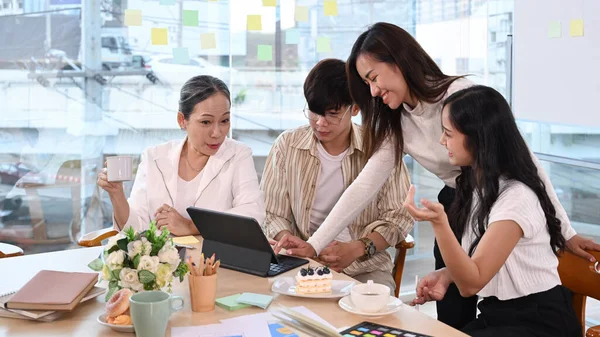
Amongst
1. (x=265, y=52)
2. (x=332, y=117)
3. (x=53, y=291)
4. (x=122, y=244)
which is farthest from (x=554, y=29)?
(x=53, y=291)

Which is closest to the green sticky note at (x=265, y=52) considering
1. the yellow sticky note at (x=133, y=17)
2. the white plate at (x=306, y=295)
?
the yellow sticky note at (x=133, y=17)

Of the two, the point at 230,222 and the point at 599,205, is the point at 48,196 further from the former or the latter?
the point at 599,205

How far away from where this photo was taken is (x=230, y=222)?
2109 mm

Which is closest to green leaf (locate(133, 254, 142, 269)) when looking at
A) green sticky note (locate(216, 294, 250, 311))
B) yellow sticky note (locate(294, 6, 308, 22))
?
green sticky note (locate(216, 294, 250, 311))

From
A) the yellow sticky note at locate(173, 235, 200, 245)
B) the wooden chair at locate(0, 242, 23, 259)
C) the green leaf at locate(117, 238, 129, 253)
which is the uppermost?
the green leaf at locate(117, 238, 129, 253)

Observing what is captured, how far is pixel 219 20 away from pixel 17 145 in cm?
125

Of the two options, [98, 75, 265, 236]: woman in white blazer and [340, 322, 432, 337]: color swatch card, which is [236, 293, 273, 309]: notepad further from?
[98, 75, 265, 236]: woman in white blazer

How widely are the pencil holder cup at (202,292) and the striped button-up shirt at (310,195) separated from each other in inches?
42.5

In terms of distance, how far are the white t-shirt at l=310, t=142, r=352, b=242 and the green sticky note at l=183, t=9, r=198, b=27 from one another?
1.36 meters

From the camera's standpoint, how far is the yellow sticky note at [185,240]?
2500 millimetres

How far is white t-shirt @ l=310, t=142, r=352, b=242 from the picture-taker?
292 centimetres

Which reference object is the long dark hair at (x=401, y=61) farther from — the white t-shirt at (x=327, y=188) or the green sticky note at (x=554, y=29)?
the green sticky note at (x=554, y=29)

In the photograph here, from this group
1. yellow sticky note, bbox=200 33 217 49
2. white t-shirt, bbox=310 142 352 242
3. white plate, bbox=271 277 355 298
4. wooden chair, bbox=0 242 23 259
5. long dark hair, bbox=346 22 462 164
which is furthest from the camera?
yellow sticky note, bbox=200 33 217 49

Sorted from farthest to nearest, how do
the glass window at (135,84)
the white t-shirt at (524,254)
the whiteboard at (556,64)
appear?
the glass window at (135,84) < the whiteboard at (556,64) < the white t-shirt at (524,254)
